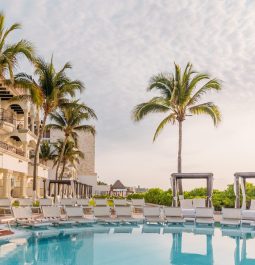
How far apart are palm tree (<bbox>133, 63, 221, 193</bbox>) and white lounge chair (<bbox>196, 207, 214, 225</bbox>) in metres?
6.86

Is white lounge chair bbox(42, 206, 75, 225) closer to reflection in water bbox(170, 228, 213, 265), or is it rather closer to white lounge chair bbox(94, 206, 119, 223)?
white lounge chair bbox(94, 206, 119, 223)

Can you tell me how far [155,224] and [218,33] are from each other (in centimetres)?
959

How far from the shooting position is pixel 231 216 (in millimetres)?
18844

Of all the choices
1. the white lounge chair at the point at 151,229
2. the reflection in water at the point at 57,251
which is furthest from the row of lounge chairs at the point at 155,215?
the reflection in water at the point at 57,251

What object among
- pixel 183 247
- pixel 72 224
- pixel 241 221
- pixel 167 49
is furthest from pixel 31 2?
pixel 241 221

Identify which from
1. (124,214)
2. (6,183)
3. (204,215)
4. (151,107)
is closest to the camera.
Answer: (204,215)

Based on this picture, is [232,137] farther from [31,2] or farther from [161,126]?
[31,2]

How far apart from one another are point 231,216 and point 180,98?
9.81m

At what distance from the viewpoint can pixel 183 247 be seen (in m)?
14.1

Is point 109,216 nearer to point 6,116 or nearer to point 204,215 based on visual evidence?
point 204,215

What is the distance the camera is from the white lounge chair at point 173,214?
19.5 meters

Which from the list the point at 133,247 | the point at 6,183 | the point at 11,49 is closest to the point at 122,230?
the point at 133,247

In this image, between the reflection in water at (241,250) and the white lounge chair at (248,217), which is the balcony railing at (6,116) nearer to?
the white lounge chair at (248,217)

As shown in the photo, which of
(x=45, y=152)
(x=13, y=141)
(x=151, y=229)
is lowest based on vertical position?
(x=151, y=229)
